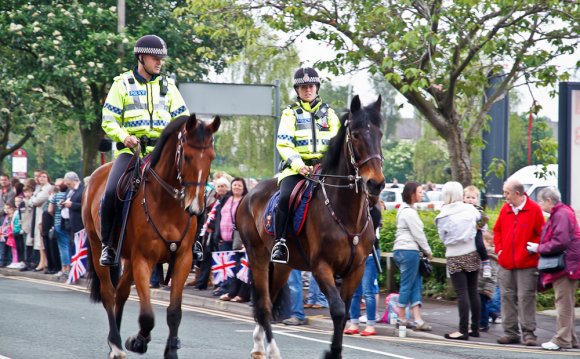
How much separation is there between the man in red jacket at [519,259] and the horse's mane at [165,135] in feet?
16.5

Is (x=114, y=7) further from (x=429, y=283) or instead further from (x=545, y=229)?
(x=545, y=229)

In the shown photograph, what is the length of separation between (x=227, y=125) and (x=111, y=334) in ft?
131

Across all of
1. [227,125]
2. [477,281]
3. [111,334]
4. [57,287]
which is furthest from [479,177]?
[227,125]

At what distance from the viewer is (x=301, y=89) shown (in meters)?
10.5

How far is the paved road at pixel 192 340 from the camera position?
35.3ft

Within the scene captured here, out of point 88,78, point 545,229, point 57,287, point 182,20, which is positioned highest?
point 182,20

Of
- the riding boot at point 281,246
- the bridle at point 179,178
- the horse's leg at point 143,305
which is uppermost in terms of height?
the bridle at point 179,178

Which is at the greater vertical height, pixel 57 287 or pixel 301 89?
pixel 301 89

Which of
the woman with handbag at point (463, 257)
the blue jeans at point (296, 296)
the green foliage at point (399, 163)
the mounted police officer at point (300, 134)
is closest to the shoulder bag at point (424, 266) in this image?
the woman with handbag at point (463, 257)

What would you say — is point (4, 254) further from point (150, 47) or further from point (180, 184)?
point (180, 184)

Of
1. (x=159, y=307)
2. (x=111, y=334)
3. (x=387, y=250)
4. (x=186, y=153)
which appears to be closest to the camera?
(x=186, y=153)

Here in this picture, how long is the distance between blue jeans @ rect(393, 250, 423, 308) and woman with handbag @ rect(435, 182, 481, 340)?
47cm

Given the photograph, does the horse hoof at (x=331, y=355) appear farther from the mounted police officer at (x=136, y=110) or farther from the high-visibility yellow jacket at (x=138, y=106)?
the high-visibility yellow jacket at (x=138, y=106)

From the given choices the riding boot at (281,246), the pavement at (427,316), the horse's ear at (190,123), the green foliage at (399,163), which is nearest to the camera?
the horse's ear at (190,123)
